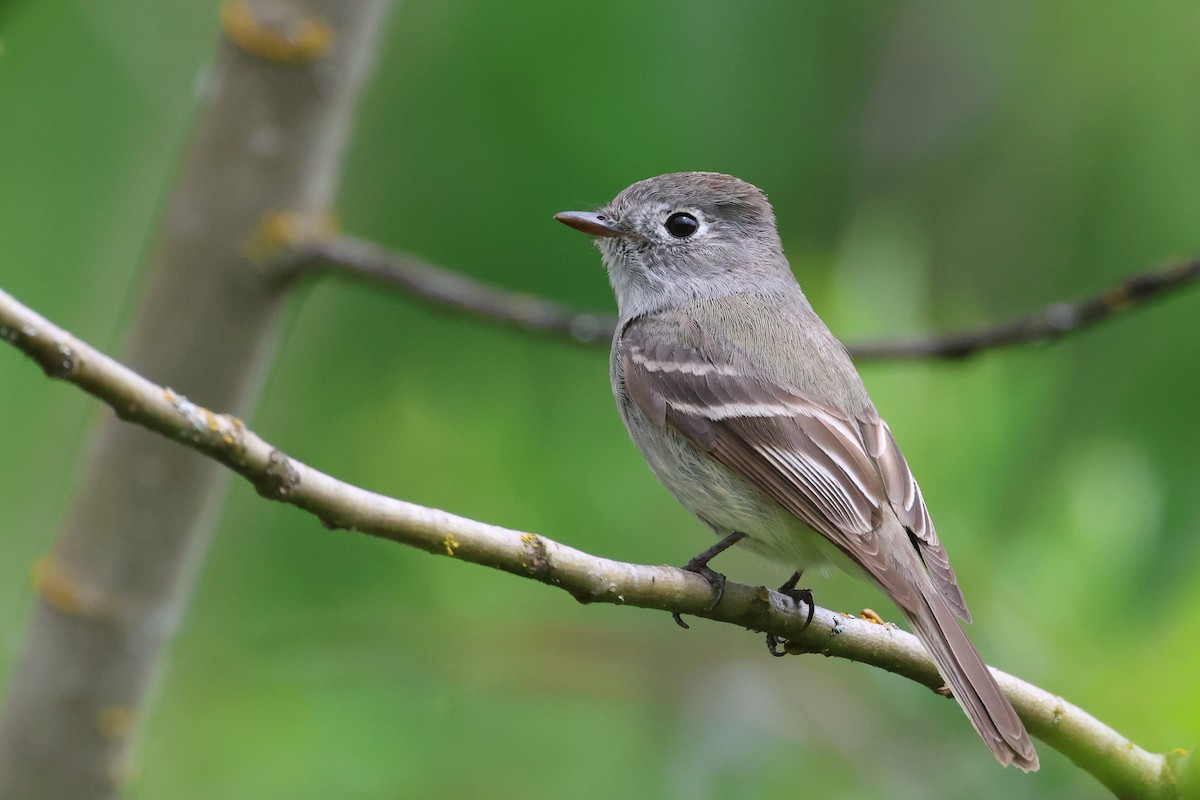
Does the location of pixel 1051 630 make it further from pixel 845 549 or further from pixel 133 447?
pixel 133 447

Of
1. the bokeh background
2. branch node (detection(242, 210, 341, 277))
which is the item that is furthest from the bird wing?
branch node (detection(242, 210, 341, 277))

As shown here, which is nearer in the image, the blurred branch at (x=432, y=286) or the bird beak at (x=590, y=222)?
the blurred branch at (x=432, y=286)

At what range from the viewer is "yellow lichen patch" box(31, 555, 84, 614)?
3.39 meters

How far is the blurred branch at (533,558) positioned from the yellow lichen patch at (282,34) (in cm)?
170

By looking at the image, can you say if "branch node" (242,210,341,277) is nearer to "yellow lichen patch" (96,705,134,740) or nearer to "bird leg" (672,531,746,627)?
"yellow lichen patch" (96,705,134,740)

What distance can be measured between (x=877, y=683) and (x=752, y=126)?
2.16 m

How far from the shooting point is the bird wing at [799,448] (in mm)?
3141

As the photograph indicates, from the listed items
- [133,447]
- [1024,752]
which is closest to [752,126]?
[133,447]

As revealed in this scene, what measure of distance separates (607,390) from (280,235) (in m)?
1.49

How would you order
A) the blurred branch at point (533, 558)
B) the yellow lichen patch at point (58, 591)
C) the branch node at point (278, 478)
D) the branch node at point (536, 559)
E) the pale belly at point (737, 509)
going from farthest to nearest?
the yellow lichen patch at point (58, 591) → the pale belly at point (737, 509) → the branch node at point (536, 559) → the branch node at point (278, 478) → the blurred branch at point (533, 558)

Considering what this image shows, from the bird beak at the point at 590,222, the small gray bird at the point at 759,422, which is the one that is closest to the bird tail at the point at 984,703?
the small gray bird at the point at 759,422

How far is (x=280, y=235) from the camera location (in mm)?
3500

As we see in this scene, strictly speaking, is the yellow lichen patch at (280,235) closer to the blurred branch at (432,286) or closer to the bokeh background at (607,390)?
the blurred branch at (432,286)

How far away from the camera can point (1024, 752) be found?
2564mm
